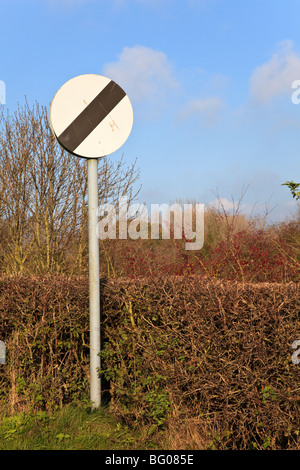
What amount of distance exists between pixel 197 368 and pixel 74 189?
6.69 m

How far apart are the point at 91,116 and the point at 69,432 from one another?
8.47 ft

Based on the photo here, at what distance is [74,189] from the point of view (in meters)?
9.24

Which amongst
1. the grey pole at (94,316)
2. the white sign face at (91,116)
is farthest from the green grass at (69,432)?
the white sign face at (91,116)

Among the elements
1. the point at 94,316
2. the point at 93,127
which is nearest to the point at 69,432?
the point at 94,316

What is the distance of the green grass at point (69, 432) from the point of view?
10.1 ft

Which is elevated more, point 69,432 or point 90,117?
point 90,117

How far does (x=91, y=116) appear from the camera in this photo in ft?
11.8

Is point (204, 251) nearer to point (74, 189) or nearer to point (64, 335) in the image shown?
point (74, 189)

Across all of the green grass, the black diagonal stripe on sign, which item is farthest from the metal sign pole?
the green grass

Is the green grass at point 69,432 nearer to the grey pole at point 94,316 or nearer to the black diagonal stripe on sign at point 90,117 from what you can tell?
the grey pole at point 94,316

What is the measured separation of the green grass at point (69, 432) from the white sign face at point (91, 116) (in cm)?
218

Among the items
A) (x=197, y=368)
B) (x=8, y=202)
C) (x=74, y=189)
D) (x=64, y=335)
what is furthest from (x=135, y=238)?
(x=197, y=368)

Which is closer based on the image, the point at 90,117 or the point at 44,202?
the point at 90,117

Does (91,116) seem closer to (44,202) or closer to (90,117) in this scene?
(90,117)
